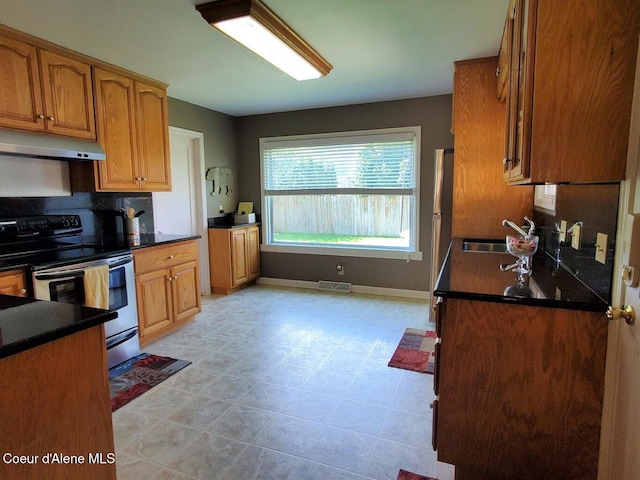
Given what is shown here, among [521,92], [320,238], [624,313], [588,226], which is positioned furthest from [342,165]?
[624,313]

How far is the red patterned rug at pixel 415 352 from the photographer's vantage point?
2719mm

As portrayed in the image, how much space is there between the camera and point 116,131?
3.10 m

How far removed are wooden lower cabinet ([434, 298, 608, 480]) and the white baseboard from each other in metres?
2.66

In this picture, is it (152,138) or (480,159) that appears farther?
(152,138)

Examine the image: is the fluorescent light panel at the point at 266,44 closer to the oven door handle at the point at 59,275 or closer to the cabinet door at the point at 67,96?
the cabinet door at the point at 67,96

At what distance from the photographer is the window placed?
446 centimetres

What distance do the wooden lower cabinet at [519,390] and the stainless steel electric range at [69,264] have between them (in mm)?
2339

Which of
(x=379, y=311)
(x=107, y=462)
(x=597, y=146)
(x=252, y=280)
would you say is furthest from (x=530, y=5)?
(x=252, y=280)

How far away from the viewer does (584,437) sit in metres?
1.37

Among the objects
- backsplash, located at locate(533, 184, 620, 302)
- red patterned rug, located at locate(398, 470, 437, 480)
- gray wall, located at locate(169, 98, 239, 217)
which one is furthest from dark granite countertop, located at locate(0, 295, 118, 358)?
gray wall, located at locate(169, 98, 239, 217)

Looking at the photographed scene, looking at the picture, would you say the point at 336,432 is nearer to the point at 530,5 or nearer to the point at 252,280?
the point at 530,5

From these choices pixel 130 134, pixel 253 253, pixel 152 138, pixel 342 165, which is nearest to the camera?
pixel 130 134

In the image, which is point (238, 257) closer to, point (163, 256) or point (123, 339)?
point (163, 256)

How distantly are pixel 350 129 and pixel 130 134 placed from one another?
2485 millimetres
